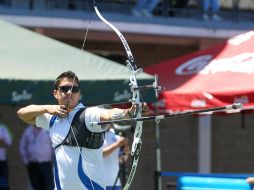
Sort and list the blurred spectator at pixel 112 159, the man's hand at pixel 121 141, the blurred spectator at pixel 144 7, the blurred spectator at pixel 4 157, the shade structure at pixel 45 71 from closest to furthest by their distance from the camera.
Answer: the shade structure at pixel 45 71, the blurred spectator at pixel 112 159, the man's hand at pixel 121 141, the blurred spectator at pixel 4 157, the blurred spectator at pixel 144 7

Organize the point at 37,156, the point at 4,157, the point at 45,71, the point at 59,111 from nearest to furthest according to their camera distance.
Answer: the point at 59,111
the point at 45,71
the point at 4,157
the point at 37,156

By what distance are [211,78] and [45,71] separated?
175cm

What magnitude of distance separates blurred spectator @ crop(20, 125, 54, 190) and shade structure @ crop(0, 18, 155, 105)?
3338 mm

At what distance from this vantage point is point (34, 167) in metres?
11.8

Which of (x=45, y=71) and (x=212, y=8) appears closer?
(x=45, y=71)

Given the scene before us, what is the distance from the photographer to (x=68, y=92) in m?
5.19

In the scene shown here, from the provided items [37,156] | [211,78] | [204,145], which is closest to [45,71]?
[211,78]

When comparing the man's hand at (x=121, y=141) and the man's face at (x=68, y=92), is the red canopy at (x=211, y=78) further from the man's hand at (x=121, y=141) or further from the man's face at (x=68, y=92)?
the man's face at (x=68, y=92)

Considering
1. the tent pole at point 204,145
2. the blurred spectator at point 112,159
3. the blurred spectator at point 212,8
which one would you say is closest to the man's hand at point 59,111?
the blurred spectator at point 112,159

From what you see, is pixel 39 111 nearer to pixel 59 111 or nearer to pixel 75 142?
pixel 59 111

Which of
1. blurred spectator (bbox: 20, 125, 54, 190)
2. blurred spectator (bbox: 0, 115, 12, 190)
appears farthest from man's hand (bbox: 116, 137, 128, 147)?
blurred spectator (bbox: 20, 125, 54, 190)

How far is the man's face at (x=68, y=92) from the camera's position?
5.19 m

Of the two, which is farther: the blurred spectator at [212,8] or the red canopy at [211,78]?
the blurred spectator at [212,8]

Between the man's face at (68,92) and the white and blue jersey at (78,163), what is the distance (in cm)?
8
